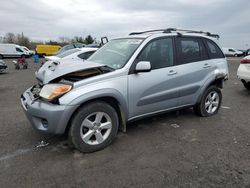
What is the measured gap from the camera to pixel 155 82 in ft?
12.5

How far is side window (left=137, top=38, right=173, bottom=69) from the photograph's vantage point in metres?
3.84

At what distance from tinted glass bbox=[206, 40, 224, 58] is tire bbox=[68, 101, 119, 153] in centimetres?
267

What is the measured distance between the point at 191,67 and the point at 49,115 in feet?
9.11

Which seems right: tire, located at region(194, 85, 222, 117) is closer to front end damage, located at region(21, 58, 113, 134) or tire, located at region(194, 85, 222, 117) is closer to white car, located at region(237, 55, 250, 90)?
front end damage, located at region(21, 58, 113, 134)

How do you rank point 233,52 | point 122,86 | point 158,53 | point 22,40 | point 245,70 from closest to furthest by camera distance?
point 122,86, point 158,53, point 245,70, point 233,52, point 22,40

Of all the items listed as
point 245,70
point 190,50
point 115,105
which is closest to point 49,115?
point 115,105

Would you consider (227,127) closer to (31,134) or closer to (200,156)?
(200,156)

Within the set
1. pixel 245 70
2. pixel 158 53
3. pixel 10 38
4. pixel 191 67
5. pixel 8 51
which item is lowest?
pixel 245 70

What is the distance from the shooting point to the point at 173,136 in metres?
3.97

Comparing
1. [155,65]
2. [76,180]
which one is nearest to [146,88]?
[155,65]

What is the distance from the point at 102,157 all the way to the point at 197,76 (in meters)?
2.49

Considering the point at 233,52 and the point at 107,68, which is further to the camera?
the point at 233,52

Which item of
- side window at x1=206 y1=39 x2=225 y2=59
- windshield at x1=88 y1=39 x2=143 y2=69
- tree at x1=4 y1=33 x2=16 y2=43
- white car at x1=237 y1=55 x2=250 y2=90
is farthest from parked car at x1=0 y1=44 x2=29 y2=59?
side window at x1=206 y1=39 x2=225 y2=59

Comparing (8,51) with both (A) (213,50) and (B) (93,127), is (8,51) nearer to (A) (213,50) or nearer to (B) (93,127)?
(A) (213,50)
